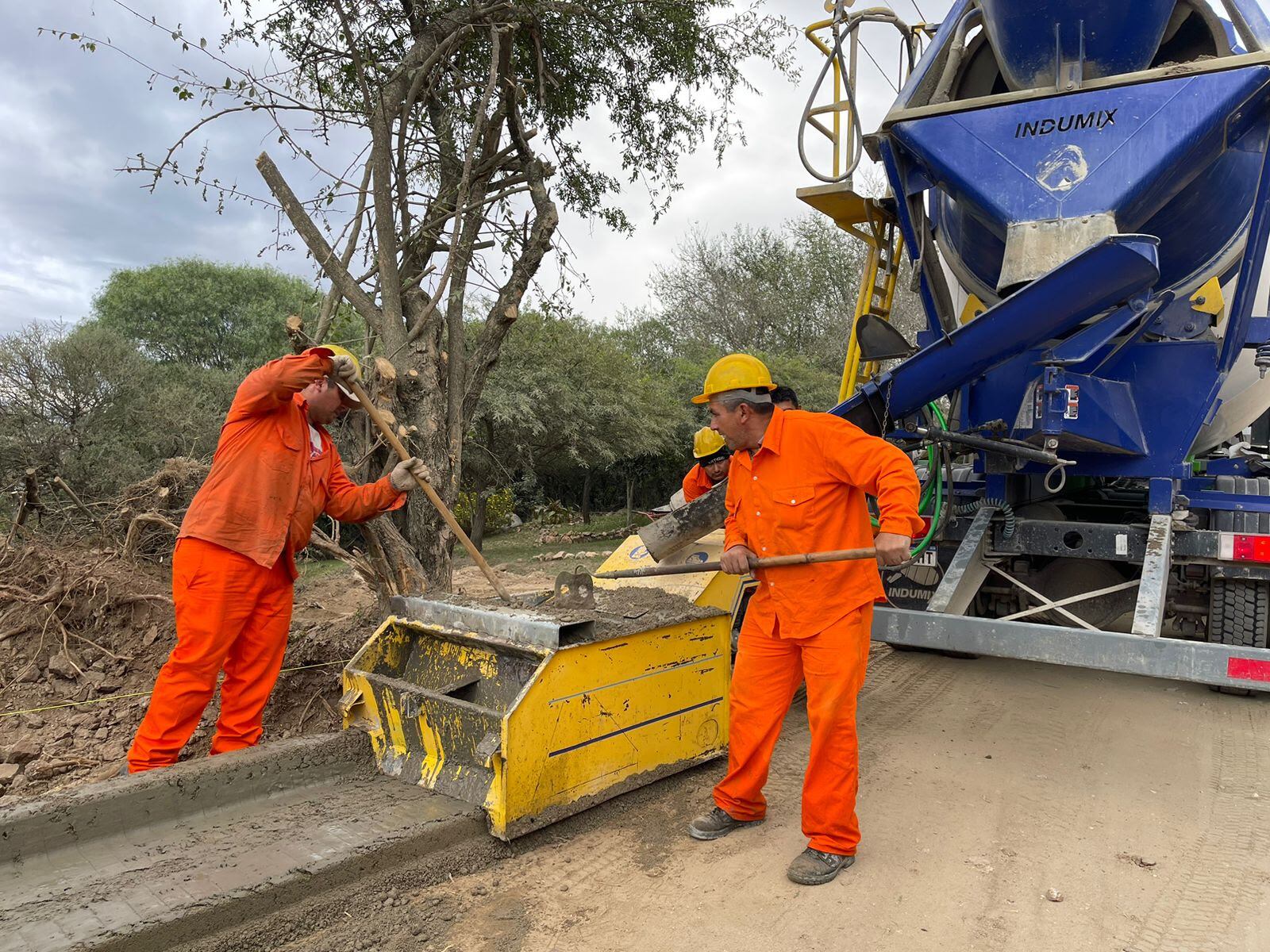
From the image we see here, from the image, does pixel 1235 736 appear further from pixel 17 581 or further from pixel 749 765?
pixel 17 581

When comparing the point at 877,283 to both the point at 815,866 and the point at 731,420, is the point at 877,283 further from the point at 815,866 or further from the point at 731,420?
the point at 815,866

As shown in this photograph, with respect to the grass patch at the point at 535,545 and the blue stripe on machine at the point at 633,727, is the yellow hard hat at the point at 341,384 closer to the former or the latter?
the blue stripe on machine at the point at 633,727

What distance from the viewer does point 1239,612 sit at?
14.9 feet

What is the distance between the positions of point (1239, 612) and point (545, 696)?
150 inches

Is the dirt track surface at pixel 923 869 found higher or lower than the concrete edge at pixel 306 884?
lower

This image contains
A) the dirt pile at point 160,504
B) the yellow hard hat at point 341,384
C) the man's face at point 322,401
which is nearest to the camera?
the yellow hard hat at point 341,384

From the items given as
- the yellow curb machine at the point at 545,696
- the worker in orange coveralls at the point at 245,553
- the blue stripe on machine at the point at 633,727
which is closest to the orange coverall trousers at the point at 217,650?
the worker in orange coveralls at the point at 245,553

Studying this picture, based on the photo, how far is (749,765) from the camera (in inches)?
130

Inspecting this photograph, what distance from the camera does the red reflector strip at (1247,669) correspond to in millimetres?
3297

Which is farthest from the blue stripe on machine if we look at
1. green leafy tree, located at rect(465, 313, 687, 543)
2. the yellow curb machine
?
green leafy tree, located at rect(465, 313, 687, 543)

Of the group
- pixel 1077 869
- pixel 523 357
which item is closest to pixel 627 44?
pixel 1077 869

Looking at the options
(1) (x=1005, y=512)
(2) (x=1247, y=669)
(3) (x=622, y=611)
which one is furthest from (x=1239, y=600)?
(3) (x=622, y=611)

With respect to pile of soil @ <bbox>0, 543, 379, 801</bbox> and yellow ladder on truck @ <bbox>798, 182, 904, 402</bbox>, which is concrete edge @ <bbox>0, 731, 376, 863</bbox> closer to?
pile of soil @ <bbox>0, 543, 379, 801</bbox>

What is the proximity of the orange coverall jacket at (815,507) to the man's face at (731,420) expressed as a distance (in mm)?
85
